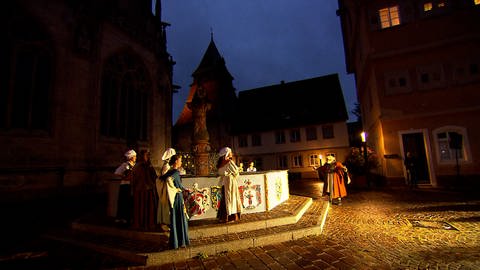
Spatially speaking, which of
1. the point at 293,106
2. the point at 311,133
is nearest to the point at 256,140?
the point at 293,106

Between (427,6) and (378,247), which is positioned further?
(427,6)

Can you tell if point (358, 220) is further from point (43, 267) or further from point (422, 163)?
point (422, 163)

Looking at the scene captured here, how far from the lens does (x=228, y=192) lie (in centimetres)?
525

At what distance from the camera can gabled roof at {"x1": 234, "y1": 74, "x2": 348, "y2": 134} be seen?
25109 mm

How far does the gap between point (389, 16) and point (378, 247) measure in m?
14.1

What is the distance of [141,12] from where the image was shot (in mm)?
17141

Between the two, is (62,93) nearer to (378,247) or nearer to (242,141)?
(378,247)

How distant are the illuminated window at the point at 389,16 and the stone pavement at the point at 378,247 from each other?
11061mm

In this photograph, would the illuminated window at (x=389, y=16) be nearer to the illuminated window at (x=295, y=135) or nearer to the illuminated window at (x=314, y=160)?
the illuminated window at (x=295, y=135)

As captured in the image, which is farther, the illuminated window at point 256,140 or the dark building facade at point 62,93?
the illuminated window at point 256,140

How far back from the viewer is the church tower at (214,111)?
27781mm

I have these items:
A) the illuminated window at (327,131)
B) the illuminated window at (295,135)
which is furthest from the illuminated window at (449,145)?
the illuminated window at (295,135)

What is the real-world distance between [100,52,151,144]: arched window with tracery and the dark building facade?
0.06 m

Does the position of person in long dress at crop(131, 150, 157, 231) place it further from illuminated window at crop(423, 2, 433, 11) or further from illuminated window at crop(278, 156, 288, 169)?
illuminated window at crop(278, 156, 288, 169)
